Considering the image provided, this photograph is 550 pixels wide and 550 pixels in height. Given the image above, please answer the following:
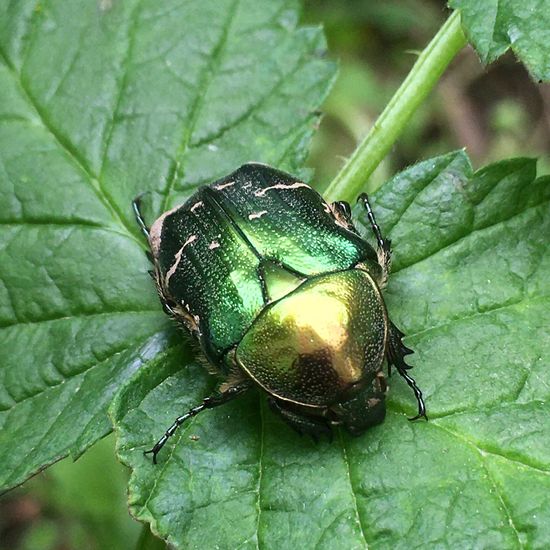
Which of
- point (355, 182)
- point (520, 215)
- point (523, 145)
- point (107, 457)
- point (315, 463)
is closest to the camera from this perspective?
point (315, 463)

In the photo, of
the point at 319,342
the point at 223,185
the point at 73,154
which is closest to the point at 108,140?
the point at 73,154

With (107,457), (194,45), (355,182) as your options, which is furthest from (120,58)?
(107,457)

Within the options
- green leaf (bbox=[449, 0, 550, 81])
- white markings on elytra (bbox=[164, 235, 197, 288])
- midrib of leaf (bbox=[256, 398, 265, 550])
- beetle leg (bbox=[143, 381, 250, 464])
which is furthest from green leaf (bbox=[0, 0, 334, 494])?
green leaf (bbox=[449, 0, 550, 81])

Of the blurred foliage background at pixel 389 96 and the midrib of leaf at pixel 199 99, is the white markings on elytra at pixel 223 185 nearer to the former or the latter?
the midrib of leaf at pixel 199 99

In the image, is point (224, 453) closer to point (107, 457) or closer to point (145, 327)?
point (145, 327)

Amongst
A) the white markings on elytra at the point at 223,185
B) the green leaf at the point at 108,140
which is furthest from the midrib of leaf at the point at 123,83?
the white markings on elytra at the point at 223,185

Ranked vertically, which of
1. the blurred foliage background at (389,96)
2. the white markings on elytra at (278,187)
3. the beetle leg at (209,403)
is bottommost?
the blurred foliage background at (389,96)

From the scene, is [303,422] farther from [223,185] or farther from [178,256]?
[223,185]
